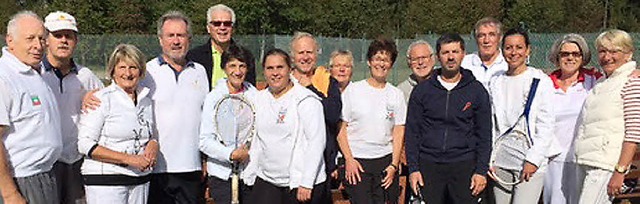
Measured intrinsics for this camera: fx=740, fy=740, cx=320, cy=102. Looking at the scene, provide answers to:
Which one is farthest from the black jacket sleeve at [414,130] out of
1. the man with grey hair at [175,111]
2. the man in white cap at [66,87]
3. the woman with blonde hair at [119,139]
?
the man in white cap at [66,87]

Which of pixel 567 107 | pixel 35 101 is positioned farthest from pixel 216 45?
pixel 567 107

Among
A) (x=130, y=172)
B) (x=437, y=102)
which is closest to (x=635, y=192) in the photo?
(x=437, y=102)

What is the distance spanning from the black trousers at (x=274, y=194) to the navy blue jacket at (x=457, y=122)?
0.94 meters

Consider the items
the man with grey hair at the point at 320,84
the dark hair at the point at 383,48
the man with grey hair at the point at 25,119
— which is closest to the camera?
the man with grey hair at the point at 25,119

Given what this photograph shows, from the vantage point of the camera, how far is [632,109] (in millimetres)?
5500

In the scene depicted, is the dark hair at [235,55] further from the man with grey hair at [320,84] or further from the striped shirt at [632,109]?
the striped shirt at [632,109]

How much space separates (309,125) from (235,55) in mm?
818

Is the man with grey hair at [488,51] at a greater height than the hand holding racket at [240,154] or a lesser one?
greater

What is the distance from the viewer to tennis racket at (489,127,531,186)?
232 inches

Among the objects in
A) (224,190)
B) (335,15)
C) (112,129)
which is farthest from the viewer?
(335,15)

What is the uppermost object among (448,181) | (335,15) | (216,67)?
(335,15)

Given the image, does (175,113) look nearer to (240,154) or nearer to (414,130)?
(240,154)

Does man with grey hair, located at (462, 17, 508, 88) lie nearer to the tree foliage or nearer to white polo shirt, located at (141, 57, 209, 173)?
white polo shirt, located at (141, 57, 209, 173)

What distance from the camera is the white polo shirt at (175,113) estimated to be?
5.65 m
